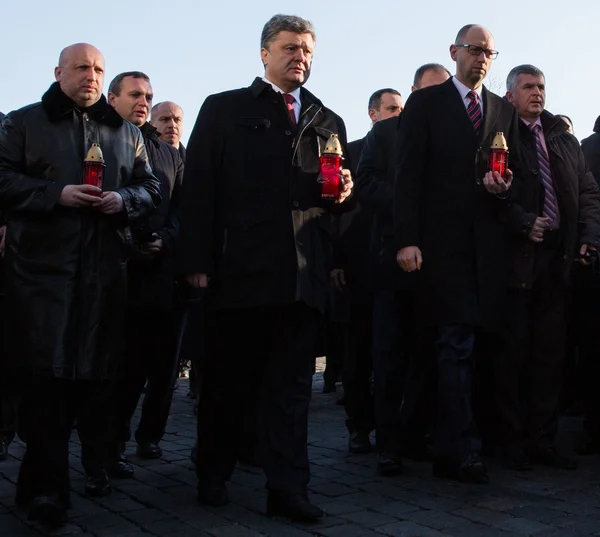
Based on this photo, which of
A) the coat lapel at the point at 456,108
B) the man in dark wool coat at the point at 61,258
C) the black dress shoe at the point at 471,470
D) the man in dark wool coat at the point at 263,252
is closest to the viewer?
the man in dark wool coat at the point at 61,258

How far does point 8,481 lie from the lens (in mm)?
5500

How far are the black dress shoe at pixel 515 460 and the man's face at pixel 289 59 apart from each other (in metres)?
2.51

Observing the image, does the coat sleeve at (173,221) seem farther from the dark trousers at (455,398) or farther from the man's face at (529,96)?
the man's face at (529,96)

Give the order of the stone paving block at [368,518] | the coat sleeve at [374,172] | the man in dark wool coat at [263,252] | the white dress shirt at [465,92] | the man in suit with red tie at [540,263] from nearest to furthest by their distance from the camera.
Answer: the stone paving block at [368,518] < the man in dark wool coat at [263,252] < the white dress shirt at [465,92] < the man in suit with red tie at [540,263] < the coat sleeve at [374,172]

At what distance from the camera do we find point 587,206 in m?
6.39

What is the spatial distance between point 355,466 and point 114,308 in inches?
76.4

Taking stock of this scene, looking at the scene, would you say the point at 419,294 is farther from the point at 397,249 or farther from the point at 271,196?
the point at 271,196

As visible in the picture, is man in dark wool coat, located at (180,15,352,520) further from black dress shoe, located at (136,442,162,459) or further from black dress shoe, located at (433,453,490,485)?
black dress shoe, located at (136,442,162,459)

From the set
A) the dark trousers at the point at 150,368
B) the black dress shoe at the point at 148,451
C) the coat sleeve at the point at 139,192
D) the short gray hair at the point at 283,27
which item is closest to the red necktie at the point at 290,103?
the short gray hair at the point at 283,27

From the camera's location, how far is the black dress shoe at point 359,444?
21.3 ft

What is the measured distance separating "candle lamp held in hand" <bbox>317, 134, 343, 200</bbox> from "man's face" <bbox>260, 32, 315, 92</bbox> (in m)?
0.44

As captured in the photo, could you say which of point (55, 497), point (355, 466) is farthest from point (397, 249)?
point (55, 497)

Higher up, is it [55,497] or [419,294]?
[419,294]

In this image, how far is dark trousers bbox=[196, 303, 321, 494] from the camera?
15.7 ft
